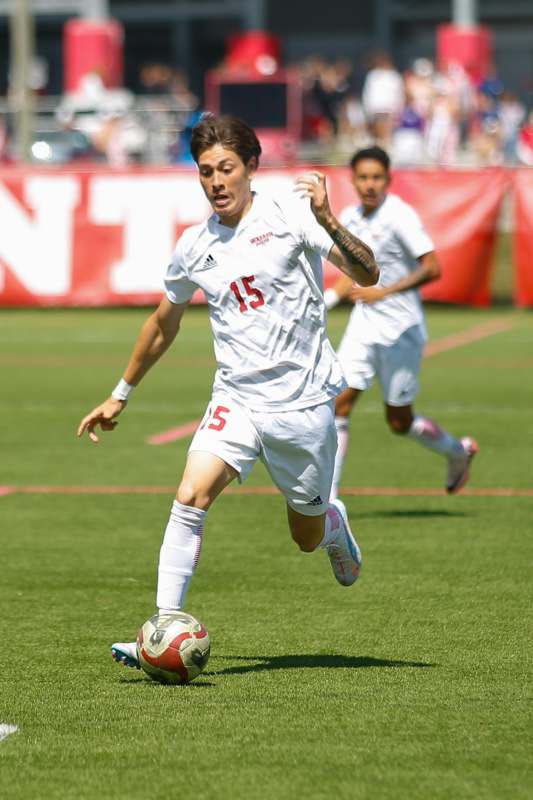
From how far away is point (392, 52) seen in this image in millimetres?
49156

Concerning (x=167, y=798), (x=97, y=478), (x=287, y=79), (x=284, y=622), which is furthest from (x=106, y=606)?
(x=287, y=79)

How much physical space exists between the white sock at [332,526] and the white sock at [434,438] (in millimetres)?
3767

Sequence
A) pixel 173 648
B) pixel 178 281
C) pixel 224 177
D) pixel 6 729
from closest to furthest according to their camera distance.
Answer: pixel 6 729, pixel 173 648, pixel 224 177, pixel 178 281

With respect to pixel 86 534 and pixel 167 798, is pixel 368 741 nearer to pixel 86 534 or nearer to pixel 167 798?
pixel 167 798

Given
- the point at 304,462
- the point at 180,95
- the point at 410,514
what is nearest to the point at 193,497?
the point at 304,462

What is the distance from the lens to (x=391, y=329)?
1143cm

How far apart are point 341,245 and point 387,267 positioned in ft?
15.1

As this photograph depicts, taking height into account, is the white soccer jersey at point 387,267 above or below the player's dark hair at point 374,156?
below

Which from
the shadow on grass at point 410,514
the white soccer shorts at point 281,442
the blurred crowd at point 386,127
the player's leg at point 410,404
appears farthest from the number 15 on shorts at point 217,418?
the blurred crowd at point 386,127

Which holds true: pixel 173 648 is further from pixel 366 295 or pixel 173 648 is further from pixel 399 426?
pixel 399 426

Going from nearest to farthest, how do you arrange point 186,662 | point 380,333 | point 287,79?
point 186,662
point 380,333
point 287,79

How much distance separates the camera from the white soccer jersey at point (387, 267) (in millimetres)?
11249

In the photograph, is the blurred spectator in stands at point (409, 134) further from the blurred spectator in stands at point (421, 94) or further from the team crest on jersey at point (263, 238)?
the team crest on jersey at point (263, 238)

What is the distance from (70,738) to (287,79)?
32297mm
